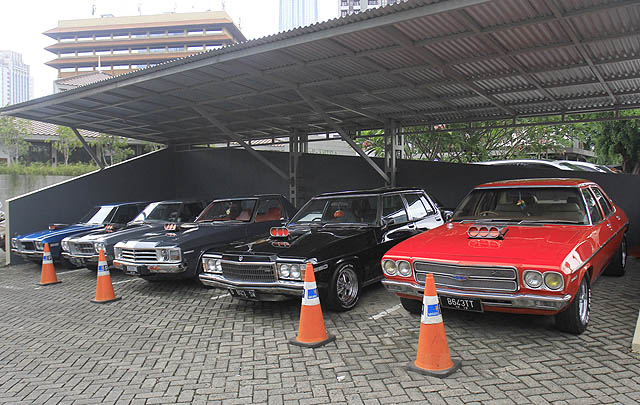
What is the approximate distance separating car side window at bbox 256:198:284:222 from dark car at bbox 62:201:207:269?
1.87 meters

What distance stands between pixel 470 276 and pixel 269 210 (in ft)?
16.6

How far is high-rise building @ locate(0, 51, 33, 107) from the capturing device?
117688mm

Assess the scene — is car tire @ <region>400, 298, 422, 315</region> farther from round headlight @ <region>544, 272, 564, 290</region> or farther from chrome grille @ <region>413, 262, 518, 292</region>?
round headlight @ <region>544, 272, 564, 290</region>

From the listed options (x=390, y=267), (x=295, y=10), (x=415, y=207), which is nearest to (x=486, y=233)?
(x=390, y=267)

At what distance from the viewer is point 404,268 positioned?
471 centimetres

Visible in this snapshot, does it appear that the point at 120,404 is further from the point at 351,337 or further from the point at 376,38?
the point at 376,38

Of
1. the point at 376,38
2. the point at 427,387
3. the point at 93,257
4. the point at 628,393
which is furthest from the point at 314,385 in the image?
the point at 93,257

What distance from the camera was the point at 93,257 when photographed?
853 cm

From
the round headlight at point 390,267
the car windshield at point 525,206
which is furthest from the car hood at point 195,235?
the car windshield at point 525,206

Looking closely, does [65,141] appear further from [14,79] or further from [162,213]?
[14,79]

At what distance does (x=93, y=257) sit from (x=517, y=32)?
8357 mm

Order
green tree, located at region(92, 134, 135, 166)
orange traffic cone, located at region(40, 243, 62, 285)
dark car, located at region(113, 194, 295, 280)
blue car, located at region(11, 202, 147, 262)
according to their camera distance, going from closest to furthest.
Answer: dark car, located at region(113, 194, 295, 280), orange traffic cone, located at region(40, 243, 62, 285), blue car, located at region(11, 202, 147, 262), green tree, located at region(92, 134, 135, 166)

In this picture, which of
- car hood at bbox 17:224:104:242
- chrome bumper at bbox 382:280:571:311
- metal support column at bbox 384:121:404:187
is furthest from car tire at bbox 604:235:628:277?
car hood at bbox 17:224:104:242

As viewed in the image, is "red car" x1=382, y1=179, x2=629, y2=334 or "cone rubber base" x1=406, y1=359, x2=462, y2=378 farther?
"red car" x1=382, y1=179, x2=629, y2=334
